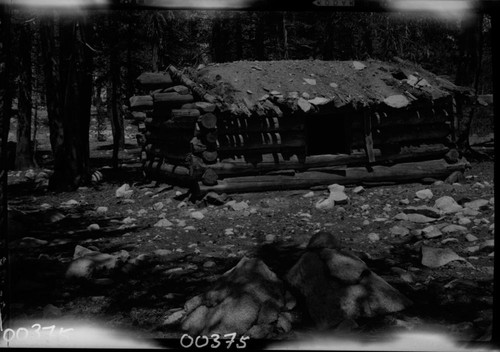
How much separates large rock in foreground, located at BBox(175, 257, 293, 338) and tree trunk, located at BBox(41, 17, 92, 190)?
9.30 m

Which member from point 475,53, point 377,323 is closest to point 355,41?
point 475,53

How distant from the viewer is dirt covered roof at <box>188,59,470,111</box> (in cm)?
1051

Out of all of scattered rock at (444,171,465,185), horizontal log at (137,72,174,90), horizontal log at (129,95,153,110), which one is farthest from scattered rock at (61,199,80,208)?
scattered rock at (444,171,465,185)

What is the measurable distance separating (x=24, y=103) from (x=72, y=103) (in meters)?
5.14

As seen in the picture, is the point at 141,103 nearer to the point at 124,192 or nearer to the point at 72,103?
the point at 72,103

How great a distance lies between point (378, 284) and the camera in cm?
404

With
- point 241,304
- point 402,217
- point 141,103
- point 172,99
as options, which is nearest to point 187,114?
point 172,99

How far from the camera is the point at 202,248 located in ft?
21.6

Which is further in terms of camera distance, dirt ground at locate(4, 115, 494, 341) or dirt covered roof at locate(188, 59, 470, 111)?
dirt covered roof at locate(188, 59, 470, 111)

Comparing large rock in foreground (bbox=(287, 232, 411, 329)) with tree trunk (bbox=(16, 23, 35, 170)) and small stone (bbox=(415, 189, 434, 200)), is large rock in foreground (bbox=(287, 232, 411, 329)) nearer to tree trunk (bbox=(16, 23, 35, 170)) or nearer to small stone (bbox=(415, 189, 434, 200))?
small stone (bbox=(415, 189, 434, 200))

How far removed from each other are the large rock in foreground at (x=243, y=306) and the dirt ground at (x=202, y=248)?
0.16 metres

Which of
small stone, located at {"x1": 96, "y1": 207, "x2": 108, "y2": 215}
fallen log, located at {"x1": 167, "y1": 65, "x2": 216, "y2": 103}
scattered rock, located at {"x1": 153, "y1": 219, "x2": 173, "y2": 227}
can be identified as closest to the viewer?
scattered rock, located at {"x1": 153, "y1": 219, "x2": 173, "y2": 227}

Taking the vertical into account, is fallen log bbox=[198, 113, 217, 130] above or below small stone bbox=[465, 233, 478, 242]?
above

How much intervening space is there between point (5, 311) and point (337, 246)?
327 centimetres
